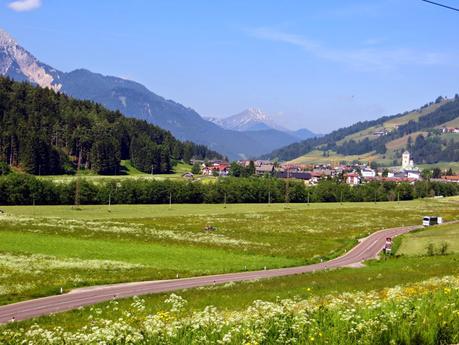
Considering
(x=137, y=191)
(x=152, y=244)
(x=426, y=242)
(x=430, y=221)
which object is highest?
(x=137, y=191)

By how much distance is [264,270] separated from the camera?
5994 centimetres

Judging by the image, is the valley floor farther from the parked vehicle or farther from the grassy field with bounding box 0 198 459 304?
the parked vehicle

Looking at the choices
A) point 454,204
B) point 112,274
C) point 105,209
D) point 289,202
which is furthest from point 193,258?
point 454,204

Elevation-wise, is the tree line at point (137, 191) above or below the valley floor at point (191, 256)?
above

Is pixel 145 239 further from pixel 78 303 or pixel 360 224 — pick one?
pixel 360 224

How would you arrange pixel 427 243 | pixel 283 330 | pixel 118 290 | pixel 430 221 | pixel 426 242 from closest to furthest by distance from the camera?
pixel 283 330, pixel 118 290, pixel 427 243, pixel 426 242, pixel 430 221

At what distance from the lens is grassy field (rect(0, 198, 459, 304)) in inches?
2032

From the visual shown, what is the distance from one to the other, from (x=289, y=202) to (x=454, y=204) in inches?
2376

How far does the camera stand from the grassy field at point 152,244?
51625 millimetres

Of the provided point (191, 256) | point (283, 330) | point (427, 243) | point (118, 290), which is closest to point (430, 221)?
→ point (427, 243)

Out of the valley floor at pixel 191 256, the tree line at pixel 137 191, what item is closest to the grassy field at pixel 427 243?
the valley floor at pixel 191 256

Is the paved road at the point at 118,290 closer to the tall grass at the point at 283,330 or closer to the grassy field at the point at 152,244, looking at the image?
the grassy field at the point at 152,244

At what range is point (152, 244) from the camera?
7794 centimetres

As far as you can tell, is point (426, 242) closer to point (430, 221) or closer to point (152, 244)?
point (152, 244)
